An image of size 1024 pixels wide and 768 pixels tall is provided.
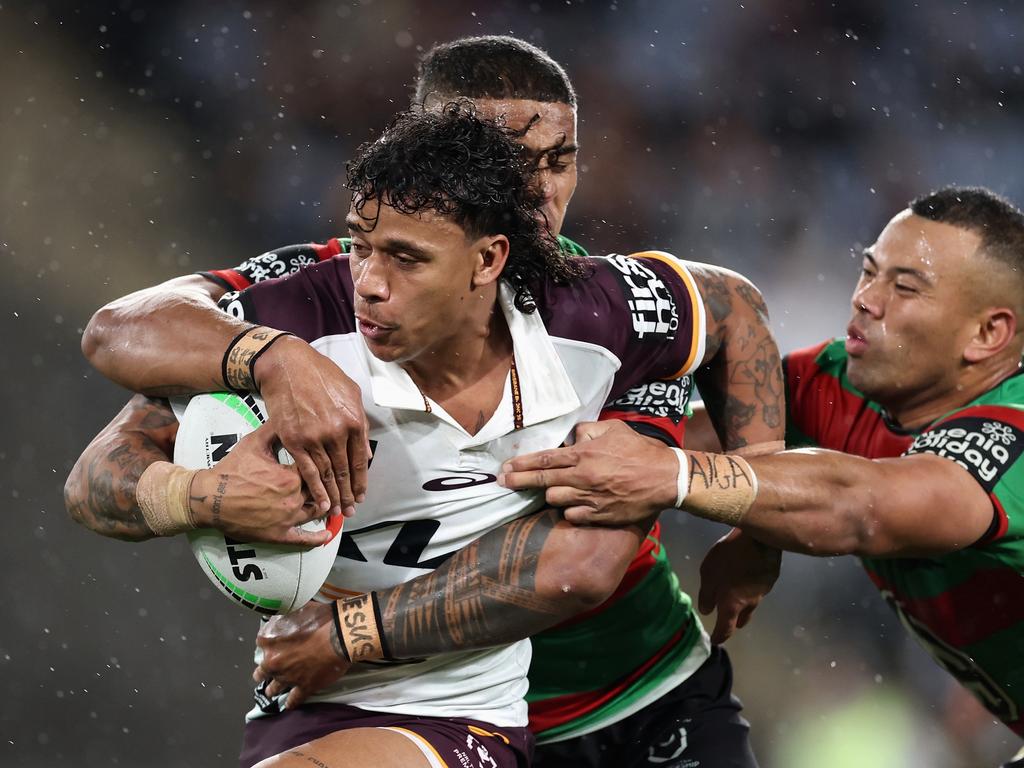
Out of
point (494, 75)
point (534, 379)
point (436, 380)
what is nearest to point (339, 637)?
point (436, 380)

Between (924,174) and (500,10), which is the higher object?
(500,10)

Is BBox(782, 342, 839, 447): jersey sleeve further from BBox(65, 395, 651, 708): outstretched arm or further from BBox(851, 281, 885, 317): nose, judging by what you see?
BBox(65, 395, 651, 708): outstretched arm

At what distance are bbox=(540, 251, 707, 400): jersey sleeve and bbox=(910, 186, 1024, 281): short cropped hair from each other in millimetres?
1081

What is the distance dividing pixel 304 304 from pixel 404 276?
25 cm

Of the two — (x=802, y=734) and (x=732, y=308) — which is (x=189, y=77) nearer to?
(x=732, y=308)

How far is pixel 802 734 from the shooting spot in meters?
5.64

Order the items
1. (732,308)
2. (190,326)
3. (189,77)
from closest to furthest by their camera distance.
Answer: (190,326) < (732,308) < (189,77)

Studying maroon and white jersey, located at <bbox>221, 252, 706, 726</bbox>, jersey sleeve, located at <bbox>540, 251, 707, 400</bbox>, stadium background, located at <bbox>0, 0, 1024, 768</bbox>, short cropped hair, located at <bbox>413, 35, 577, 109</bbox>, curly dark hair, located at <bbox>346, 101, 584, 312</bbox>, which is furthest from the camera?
stadium background, located at <bbox>0, 0, 1024, 768</bbox>

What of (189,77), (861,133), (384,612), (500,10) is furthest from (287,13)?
(384,612)

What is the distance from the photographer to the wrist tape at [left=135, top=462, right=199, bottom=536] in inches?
88.5

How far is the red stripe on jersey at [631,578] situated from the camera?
304cm

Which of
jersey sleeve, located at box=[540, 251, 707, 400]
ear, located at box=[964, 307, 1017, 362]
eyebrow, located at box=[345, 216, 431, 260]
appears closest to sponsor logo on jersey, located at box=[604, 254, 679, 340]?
jersey sleeve, located at box=[540, 251, 707, 400]

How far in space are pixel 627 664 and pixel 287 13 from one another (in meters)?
3.91

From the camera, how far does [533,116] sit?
3.11 meters
